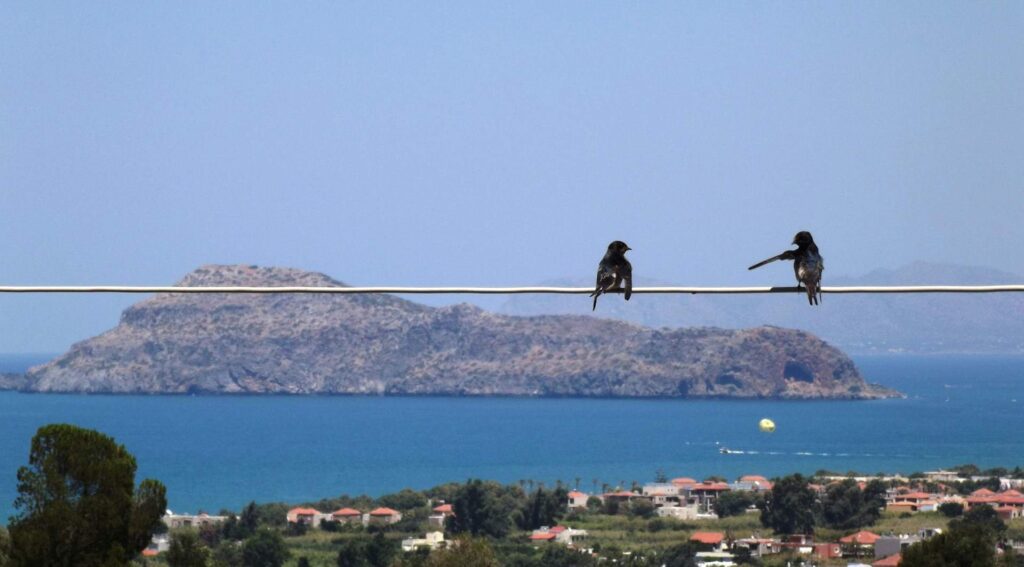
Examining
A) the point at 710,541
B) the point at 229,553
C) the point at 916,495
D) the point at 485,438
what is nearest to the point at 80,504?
the point at 229,553

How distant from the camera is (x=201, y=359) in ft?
553

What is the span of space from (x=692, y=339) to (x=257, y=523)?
111672 mm

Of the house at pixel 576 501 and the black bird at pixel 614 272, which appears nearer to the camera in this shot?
the black bird at pixel 614 272

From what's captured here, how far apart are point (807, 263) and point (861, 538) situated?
45.9 meters

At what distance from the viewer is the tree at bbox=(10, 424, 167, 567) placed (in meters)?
20.4

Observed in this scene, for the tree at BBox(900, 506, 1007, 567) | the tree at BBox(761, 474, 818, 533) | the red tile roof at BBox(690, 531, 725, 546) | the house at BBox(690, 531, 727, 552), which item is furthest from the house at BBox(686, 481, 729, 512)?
the tree at BBox(900, 506, 1007, 567)

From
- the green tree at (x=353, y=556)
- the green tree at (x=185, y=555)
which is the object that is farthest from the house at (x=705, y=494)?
the green tree at (x=185, y=555)

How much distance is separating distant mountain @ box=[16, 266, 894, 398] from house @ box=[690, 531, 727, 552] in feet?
358

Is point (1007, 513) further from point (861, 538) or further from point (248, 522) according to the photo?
point (248, 522)

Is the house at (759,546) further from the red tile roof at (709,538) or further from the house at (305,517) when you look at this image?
the house at (305,517)

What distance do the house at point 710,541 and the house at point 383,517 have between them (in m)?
12.4

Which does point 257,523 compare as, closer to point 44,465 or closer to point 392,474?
point 44,465

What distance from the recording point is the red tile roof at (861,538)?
2000 inches

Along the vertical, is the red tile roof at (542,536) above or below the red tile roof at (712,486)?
below
